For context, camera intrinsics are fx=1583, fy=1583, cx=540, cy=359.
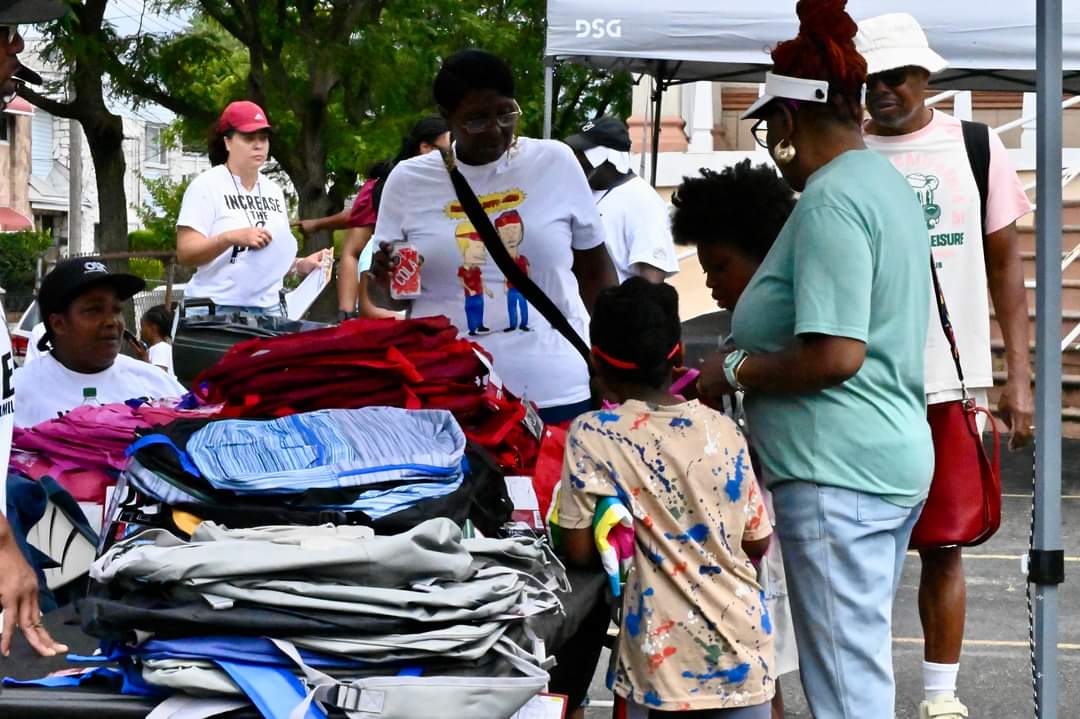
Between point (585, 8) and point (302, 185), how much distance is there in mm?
13379

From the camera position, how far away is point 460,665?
258 centimetres

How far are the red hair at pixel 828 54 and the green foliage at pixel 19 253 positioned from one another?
34.3 m

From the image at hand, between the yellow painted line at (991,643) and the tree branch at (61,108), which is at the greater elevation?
the tree branch at (61,108)

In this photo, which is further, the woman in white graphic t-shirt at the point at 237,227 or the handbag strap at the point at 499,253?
the woman in white graphic t-shirt at the point at 237,227

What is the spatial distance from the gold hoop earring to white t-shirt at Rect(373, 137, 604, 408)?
1063mm

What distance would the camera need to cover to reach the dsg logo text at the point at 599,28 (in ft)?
26.3

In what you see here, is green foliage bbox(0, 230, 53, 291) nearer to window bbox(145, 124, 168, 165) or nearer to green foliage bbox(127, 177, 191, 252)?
green foliage bbox(127, 177, 191, 252)

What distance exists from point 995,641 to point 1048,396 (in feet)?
7.70

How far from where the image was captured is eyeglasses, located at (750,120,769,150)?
3831mm

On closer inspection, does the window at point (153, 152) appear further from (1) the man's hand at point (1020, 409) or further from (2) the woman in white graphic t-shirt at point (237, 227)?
(1) the man's hand at point (1020, 409)

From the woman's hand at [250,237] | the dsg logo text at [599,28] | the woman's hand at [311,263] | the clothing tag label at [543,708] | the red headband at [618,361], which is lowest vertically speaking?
the clothing tag label at [543,708]

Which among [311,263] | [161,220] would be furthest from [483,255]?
[161,220]

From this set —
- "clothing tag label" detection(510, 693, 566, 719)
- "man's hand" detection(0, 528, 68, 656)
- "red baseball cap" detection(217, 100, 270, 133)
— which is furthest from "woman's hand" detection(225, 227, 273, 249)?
"clothing tag label" detection(510, 693, 566, 719)

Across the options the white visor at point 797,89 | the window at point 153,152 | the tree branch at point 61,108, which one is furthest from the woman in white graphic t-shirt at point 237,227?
the window at point 153,152
